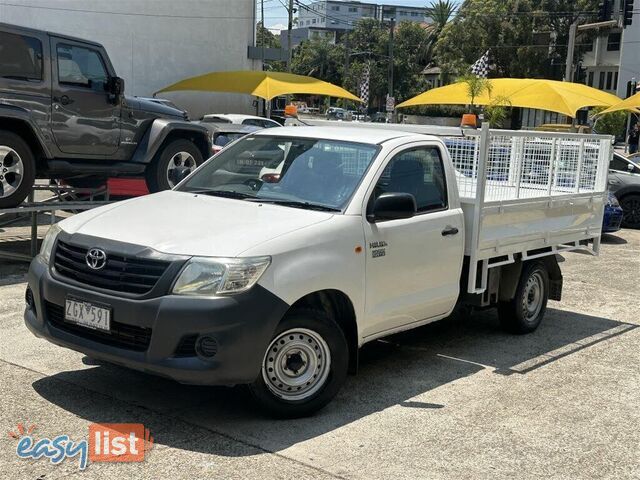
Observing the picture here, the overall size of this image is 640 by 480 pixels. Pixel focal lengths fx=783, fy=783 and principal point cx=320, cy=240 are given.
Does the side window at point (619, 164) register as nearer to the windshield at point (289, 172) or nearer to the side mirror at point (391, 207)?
the windshield at point (289, 172)

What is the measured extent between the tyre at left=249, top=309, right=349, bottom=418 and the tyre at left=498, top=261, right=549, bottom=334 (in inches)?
109

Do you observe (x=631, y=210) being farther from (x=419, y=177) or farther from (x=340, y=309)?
(x=340, y=309)

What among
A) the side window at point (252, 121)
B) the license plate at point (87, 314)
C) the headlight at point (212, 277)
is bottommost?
the license plate at point (87, 314)

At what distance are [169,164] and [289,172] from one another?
17.5ft

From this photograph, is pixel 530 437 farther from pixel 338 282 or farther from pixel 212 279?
pixel 212 279

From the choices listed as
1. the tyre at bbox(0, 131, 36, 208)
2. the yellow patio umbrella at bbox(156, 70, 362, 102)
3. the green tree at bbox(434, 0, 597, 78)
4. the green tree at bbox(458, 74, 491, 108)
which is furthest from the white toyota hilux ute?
the green tree at bbox(434, 0, 597, 78)

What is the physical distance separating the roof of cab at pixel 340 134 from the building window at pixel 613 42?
2418 inches

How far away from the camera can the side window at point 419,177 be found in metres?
5.85

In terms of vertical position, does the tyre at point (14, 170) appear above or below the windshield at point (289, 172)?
below

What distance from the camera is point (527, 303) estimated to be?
7617 millimetres

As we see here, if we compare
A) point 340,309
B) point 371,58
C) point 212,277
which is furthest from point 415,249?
point 371,58

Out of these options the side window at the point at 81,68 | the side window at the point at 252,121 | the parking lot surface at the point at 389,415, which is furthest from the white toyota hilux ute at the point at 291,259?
the side window at the point at 252,121

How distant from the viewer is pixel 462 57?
5956cm

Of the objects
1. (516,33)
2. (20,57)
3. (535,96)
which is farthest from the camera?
(516,33)
